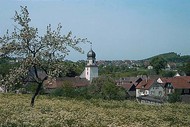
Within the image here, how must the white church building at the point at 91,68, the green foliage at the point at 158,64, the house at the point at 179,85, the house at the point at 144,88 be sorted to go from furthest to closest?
1. the green foliage at the point at 158,64
2. the white church building at the point at 91,68
3. the house at the point at 144,88
4. the house at the point at 179,85

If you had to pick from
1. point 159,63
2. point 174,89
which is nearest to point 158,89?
point 174,89

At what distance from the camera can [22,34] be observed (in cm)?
2417

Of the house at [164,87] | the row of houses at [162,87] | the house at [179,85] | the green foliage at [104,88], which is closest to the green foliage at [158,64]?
the row of houses at [162,87]

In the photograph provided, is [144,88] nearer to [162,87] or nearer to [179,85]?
[162,87]

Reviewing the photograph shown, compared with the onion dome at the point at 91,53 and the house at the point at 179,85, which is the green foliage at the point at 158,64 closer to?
the onion dome at the point at 91,53

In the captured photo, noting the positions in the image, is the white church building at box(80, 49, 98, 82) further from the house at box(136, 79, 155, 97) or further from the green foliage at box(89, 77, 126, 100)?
the green foliage at box(89, 77, 126, 100)

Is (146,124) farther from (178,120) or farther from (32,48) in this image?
(32,48)

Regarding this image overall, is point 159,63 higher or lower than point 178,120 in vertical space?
higher

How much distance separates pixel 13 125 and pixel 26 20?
12.6 metres

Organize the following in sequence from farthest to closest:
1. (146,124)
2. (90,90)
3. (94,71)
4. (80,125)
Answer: (94,71), (90,90), (146,124), (80,125)

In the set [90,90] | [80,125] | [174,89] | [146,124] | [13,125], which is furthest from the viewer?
[174,89]

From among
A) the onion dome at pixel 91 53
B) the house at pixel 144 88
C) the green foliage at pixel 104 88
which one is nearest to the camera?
the green foliage at pixel 104 88

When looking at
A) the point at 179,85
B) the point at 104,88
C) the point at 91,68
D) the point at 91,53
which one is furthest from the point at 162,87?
the point at 104,88

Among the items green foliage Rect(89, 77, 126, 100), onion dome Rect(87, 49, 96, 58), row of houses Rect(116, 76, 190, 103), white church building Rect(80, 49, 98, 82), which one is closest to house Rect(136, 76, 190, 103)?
row of houses Rect(116, 76, 190, 103)
